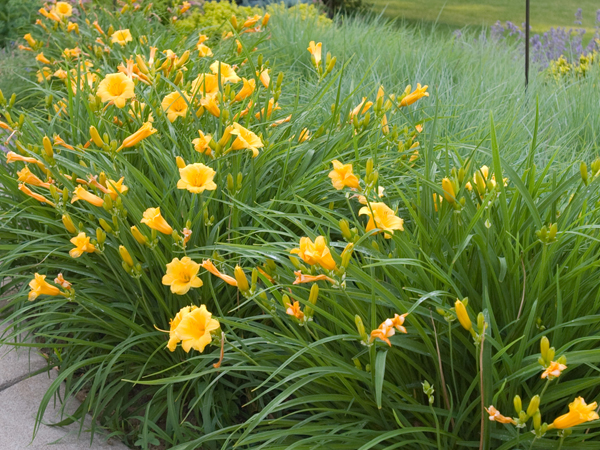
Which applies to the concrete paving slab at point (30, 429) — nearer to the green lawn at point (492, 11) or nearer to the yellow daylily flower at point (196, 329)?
the yellow daylily flower at point (196, 329)

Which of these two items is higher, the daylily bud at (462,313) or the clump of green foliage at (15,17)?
the daylily bud at (462,313)

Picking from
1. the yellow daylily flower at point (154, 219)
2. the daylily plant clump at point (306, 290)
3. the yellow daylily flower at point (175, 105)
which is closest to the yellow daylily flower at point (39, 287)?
the daylily plant clump at point (306, 290)

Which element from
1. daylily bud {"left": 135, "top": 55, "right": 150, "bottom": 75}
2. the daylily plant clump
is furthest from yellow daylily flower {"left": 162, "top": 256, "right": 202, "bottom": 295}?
daylily bud {"left": 135, "top": 55, "right": 150, "bottom": 75}

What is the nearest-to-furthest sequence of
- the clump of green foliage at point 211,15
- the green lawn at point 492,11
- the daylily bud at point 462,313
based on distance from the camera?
the daylily bud at point 462,313
the clump of green foliage at point 211,15
the green lawn at point 492,11

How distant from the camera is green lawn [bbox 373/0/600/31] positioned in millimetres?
13367

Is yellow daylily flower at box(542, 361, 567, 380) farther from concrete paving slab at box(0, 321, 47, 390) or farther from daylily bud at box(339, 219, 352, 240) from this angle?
concrete paving slab at box(0, 321, 47, 390)

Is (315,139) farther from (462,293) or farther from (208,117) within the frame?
(462,293)

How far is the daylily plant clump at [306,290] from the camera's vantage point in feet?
4.36

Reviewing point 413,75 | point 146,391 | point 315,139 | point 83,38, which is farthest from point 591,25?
point 146,391

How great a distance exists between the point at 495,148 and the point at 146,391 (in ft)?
4.21

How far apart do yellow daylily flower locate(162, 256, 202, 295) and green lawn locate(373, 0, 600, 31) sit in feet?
41.6

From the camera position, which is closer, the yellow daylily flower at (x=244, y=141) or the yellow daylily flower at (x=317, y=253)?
the yellow daylily flower at (x=317, y=253)

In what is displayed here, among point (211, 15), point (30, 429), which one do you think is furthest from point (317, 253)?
point (211, 15)

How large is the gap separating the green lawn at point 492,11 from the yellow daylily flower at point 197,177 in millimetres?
12498
